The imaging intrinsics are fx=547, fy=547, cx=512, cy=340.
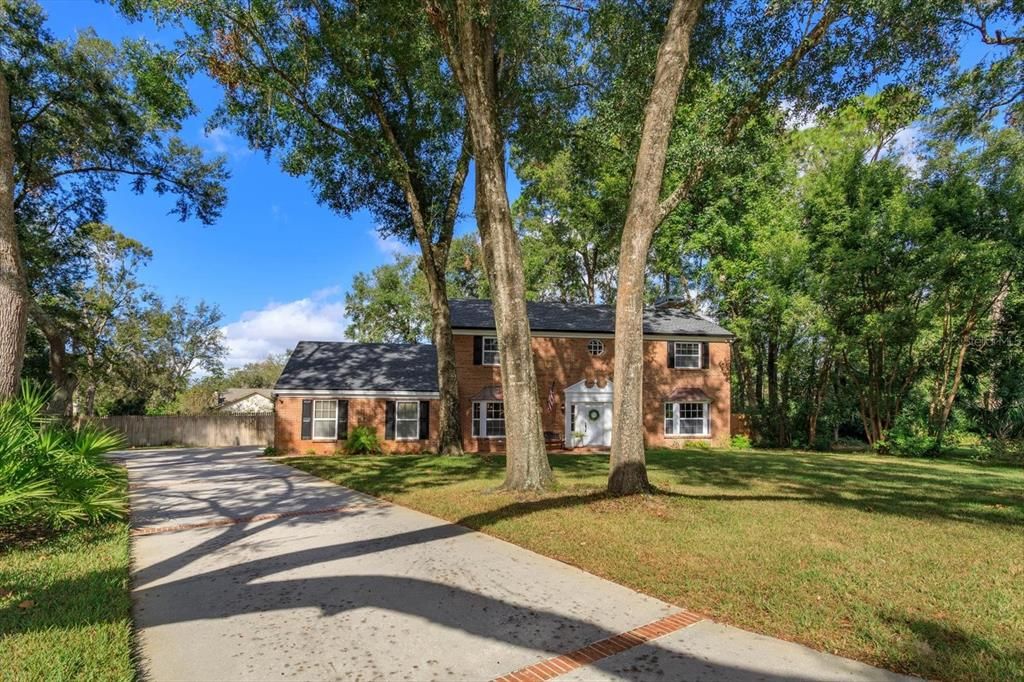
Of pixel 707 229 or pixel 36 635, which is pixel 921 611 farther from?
pixel 707 229

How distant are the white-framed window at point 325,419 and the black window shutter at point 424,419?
314cm

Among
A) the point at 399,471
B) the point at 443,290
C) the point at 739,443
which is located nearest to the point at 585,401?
the point at 739,443

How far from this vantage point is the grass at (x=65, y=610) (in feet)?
10.4

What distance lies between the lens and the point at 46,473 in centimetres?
653

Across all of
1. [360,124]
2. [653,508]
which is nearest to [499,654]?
[653,508]

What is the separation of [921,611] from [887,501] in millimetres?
5981

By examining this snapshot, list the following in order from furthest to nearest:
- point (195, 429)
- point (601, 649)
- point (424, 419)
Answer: point (195, 429), point (424, 419), point (601, 649)

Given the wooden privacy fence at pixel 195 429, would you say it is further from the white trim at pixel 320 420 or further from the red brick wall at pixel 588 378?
the red brick wall at pixel 588 378

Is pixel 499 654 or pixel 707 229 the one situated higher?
pixel 707 229

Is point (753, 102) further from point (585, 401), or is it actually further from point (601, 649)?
point (585, 401)

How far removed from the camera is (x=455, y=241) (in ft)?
128

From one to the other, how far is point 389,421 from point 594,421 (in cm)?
806

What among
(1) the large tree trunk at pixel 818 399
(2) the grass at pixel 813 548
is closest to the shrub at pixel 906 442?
(1) the large tree trunk at pixel 818 399

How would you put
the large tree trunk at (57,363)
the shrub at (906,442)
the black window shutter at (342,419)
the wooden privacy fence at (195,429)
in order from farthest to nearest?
1. the wooden privacy fence at (195,429)
2. the black window shutter at (342,419)
3. the shrub at (906,442)
4. the large tree trunk at (57,363)
